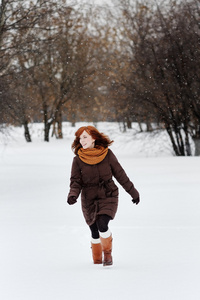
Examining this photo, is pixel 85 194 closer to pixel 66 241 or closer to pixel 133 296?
pixel 133 296

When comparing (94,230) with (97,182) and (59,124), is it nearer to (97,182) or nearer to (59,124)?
(97,182)

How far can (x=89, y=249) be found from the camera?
5906 mm

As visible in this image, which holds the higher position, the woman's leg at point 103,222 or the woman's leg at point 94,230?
the woman's leg at point 103,222

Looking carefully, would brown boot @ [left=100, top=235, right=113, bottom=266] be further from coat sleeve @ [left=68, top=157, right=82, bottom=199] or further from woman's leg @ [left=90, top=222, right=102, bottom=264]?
coat sleeve @ [left=68, top=157, right=82, bottom=199]

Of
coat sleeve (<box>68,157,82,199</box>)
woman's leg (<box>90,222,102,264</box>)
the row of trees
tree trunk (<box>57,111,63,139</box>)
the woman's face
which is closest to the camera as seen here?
coat sleeve (<box>68,157,82,199</box>)

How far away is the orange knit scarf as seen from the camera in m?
4.70

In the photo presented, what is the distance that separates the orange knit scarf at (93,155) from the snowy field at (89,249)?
1022mm

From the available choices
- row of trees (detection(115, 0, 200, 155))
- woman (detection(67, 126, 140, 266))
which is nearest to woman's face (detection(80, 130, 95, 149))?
woman (detection(67, 126, 140, 266))

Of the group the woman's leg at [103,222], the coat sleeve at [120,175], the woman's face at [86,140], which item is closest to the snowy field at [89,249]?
the woman's leg at [103,222]

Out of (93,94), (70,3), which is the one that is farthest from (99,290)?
(93,94)

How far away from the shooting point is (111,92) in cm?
2062

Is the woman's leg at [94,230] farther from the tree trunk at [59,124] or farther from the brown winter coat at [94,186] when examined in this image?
the tree trunk at [59,124]

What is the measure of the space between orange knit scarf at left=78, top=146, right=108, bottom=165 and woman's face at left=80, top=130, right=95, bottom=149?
60mm

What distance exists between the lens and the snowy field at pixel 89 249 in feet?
13.6
